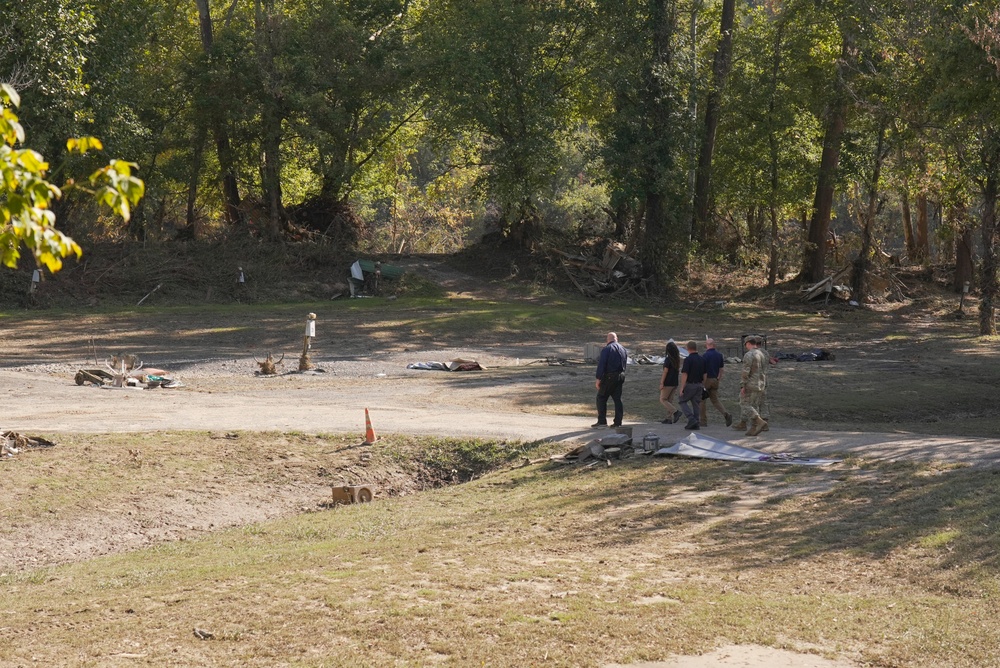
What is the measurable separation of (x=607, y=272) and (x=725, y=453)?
3105 cm

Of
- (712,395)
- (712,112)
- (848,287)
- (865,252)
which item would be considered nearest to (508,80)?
(712,112)

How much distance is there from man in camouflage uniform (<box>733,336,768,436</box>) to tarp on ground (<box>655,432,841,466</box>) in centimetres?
130

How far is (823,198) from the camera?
49031 mm

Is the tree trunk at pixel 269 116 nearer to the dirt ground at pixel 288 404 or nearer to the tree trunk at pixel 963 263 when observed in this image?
the dirt ground at pixel 288 404

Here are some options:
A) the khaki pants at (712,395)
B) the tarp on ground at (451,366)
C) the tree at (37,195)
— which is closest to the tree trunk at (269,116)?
the tarp on ground at (451,366)

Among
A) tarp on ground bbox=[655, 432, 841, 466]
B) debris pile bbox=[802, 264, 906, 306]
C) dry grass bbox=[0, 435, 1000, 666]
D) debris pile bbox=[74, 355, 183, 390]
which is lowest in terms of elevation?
dry grass bbox=[0, 435, 1000, 666]

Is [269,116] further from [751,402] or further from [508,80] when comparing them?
[751,402]

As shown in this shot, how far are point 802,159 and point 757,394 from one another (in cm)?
3064

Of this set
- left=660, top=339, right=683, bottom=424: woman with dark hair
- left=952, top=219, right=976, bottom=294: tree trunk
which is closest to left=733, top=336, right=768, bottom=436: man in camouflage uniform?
left=660, top=339, right=683, bottom=424: woman with dark hair

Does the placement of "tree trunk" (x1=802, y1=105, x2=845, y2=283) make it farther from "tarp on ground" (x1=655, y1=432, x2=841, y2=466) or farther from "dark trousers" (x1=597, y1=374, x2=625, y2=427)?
"tarp on ground" (x1=655, y1=432, x2=841, y2=466)

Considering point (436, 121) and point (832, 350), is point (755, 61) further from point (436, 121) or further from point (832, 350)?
point (832, 350)

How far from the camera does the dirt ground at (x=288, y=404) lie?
15945 millimetres

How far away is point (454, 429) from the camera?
20.5 metres

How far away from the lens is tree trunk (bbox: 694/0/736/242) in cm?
4778
